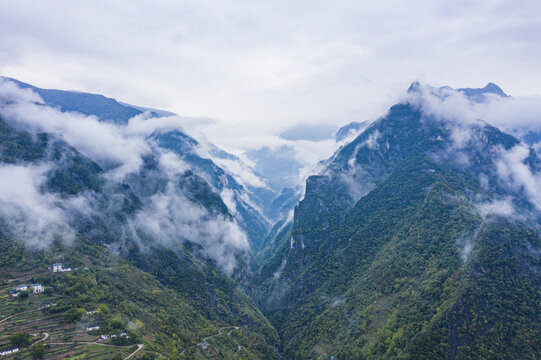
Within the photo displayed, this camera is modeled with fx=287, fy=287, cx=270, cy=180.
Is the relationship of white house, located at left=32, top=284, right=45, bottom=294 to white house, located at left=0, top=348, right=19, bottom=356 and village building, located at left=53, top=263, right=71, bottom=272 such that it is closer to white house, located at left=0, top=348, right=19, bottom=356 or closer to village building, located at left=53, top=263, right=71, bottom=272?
village building, located at left=53, top=263, right=71, bottom=272

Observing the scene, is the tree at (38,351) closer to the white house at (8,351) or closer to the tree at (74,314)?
the white house at (8,351)

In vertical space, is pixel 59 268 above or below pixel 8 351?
below

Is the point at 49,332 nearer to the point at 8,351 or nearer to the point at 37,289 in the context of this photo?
the point at 8,351

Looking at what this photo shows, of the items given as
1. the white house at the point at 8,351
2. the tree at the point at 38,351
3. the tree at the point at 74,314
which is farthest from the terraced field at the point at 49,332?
the tree at the point at 74,314

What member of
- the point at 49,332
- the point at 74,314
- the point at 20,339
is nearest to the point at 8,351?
the point at 20,339

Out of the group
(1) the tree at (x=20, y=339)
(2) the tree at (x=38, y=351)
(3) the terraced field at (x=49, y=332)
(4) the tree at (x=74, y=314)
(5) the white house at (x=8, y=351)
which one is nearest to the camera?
(5) the white house at (x=8, y=351)

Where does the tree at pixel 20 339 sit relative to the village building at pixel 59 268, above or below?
above

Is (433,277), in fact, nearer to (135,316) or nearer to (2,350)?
(135,316)

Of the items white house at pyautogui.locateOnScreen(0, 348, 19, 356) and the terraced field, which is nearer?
white house at pyautogui.locateOnScreen(0, 348, 19, 356)

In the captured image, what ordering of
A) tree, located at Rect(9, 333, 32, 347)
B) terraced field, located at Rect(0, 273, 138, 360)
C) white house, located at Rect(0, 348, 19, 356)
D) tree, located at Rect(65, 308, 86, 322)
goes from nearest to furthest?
white house, located at Rect(0, 348, 19, 356) → tree, located at Rect(9, 333, 32, 347) → terraced field, located at Rect(0, 273, 138, 360) → tree, located at Rect(65, 308, 86, 322)

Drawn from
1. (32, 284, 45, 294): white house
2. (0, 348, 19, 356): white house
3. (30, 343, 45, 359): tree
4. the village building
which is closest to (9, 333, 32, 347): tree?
(0, 348, 19, 356): white house

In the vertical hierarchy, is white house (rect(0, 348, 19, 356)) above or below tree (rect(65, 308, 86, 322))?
above

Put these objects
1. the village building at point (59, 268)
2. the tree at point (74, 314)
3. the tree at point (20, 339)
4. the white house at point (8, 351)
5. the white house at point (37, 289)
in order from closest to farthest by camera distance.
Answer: the white house at point (8, 351), the tree at point (20, 339), the tree at point (74, 314), the white house at point (37, 289), the village building at point (59, 268)

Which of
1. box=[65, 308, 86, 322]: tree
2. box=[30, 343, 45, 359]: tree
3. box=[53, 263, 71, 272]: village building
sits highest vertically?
box=[30, 343, 45, 359]: tree
